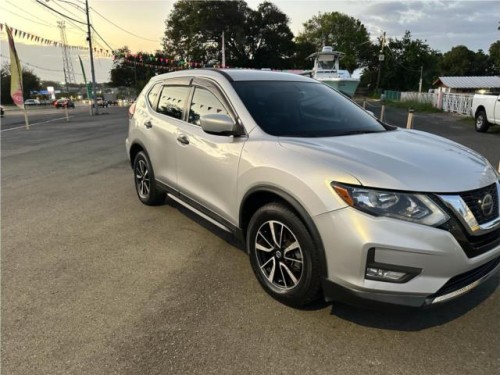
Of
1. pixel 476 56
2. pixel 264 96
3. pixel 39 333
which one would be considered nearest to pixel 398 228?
pixel 264 96

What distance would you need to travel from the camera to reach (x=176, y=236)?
4504 millimetres

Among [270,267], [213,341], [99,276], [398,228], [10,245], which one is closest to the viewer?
[398,228]

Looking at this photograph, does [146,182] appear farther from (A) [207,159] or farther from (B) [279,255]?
(B) [279,255]

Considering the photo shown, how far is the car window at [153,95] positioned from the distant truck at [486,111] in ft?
38.6

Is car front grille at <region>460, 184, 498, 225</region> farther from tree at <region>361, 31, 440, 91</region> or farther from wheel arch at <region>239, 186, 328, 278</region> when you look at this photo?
tree at <region>361, 31, 440, 91</region>

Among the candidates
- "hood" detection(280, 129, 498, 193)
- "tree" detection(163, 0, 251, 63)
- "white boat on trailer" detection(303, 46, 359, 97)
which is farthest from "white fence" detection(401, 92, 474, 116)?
"tree" detection(163, 0, 251, 63)

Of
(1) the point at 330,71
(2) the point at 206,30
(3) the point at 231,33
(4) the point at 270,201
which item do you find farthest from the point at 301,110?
(3) the point at 231,33

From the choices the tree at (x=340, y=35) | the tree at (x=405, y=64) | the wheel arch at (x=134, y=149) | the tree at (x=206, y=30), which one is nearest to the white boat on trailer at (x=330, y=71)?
the wheel arch at (x=134, y=149)

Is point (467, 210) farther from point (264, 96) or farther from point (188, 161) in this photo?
point (188, 161)

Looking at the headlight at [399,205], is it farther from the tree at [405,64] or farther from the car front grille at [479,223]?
the tree at [405,64]

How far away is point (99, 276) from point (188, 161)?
53.9 inches

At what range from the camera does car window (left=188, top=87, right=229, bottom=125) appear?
12.4 feet

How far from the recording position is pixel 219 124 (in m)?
3.24

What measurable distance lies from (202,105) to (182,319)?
82.0 inches
